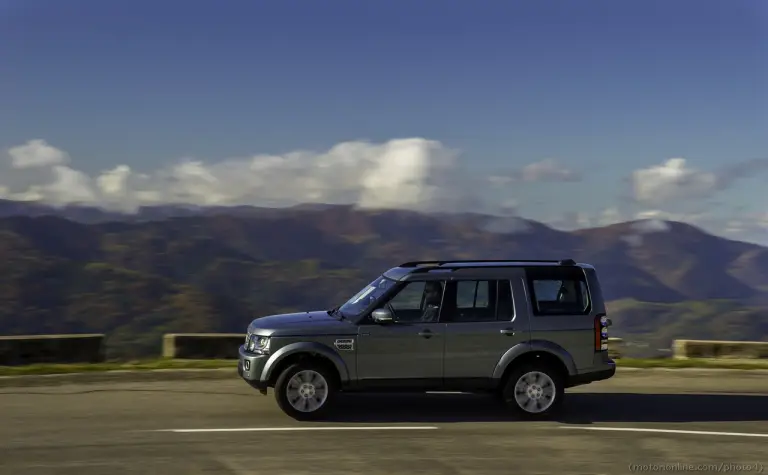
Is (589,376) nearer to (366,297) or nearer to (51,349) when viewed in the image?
(366,297)

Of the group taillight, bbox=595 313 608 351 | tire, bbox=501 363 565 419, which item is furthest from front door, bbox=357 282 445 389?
taillight, bbox=595 313 608 351

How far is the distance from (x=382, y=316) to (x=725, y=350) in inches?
414

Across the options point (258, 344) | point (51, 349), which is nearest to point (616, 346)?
point (258, 344)

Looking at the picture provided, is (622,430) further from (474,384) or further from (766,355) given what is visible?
(766,355)

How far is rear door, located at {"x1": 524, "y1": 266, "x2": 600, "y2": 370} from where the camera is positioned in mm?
10867

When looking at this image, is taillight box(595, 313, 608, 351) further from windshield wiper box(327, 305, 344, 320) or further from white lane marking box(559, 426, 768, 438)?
windshield wiper box(327, 305, 344, 320)

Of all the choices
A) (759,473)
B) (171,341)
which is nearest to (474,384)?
(759,473)

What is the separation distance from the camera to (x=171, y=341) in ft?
58.2

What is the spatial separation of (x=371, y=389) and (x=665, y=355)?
1056cm

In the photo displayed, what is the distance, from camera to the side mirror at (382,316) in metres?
10.6

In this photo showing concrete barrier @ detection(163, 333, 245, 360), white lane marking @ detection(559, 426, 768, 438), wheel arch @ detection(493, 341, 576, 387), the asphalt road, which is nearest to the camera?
the asphalt road

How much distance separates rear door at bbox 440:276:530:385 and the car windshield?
2.60ft

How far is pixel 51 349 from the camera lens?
1686 centimetres

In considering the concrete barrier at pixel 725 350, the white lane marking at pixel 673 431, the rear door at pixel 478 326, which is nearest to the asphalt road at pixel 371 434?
the white lane marking at pixel 673 431
